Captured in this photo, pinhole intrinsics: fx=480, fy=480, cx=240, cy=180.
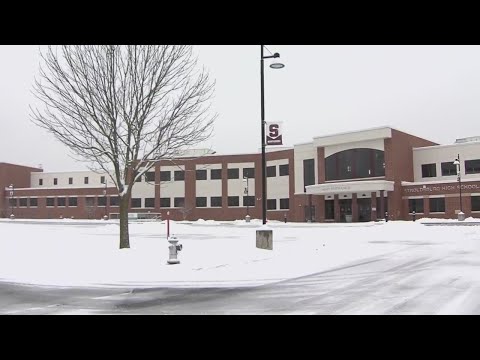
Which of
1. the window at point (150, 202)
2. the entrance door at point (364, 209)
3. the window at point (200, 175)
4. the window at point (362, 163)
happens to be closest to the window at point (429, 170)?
the window at point (362, 163)

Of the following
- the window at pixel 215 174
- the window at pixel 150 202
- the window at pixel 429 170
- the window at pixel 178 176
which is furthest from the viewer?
the window at pixel 150 202

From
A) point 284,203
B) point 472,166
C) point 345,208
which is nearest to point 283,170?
point 284,203

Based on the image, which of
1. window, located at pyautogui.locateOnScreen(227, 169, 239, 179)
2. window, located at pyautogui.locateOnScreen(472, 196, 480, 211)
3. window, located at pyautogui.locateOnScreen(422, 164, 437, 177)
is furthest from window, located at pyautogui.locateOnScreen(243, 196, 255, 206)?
window, located at pyautogui.locateOnScreen(472, 196, 480, 211)

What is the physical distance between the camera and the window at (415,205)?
5597 cm

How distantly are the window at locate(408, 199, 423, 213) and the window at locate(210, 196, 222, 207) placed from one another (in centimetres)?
2875

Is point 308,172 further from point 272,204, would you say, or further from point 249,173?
point 249,173

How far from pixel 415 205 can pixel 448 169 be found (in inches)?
282

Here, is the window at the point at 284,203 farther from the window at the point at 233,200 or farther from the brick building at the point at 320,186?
the window at the point at 233,200

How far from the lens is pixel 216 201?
7438 centimetres

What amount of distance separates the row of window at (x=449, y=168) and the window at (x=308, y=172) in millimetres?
14023

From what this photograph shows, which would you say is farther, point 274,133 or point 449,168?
point 449,168

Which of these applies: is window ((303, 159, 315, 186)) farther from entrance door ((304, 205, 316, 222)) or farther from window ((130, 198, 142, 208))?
window ((130, 198, 142, 208))

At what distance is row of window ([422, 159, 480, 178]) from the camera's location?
2248 inches
